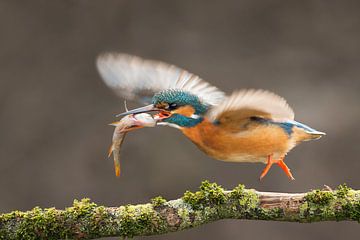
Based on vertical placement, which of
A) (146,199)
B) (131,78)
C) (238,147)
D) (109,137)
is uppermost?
(109,137)

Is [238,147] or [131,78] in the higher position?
[131,78]

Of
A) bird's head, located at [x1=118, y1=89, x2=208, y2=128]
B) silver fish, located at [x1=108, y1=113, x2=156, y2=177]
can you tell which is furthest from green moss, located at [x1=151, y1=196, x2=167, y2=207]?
bird's head, located at [x1=118, y1=89, x2=208, y2=128]

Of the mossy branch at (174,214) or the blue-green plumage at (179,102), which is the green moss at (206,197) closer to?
the mossy branch at (174,214)

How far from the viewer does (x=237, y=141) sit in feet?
9.10

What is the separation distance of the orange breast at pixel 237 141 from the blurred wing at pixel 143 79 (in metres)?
0.35

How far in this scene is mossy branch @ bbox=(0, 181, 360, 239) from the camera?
263cm

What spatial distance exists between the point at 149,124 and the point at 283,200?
554 millimetres

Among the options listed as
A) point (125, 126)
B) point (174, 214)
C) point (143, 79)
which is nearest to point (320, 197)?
point (174, 214)

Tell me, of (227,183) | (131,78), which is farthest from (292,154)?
(131,78)

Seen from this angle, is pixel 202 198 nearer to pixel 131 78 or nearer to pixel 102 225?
pixel 102 225

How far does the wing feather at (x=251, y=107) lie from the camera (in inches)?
101

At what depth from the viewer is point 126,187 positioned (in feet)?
18.4

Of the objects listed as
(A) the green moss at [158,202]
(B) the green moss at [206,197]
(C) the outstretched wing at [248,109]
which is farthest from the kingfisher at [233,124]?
(A) the green moss at [158,202]

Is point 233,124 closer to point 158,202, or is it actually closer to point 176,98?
point 176,98
